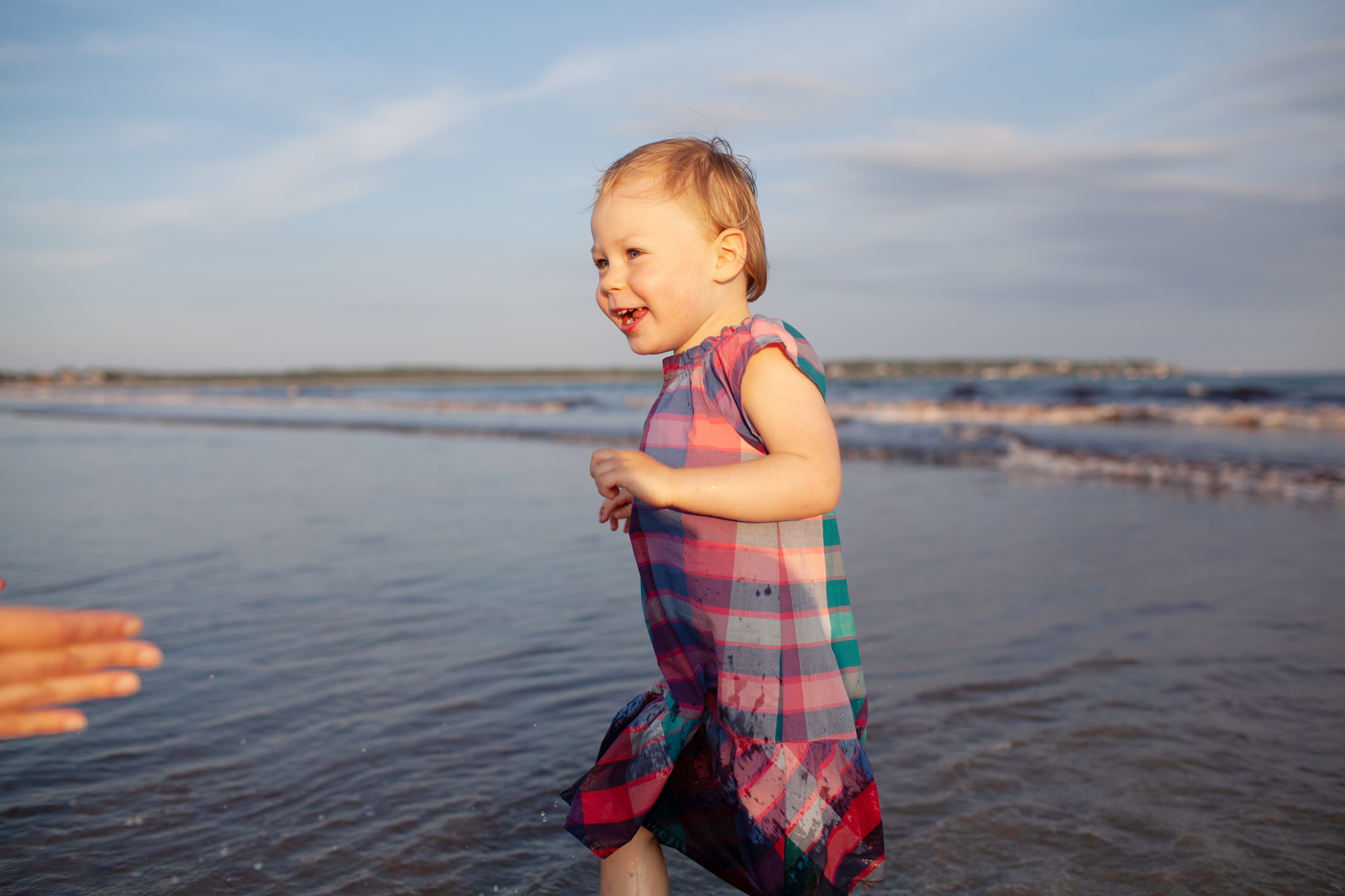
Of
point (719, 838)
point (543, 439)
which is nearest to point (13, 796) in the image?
point (719, 838)

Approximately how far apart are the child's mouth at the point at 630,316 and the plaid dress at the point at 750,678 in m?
0.11

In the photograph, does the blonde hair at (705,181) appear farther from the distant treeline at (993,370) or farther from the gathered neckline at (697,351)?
the distant treeline at (993,370)

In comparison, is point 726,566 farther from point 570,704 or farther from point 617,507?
point 570,704

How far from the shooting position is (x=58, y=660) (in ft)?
2.83

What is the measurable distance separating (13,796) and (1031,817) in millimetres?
2938

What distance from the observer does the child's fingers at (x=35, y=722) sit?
0.82m

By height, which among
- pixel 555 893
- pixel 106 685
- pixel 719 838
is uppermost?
pixel 106 685

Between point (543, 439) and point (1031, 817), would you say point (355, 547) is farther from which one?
point (543, 439)

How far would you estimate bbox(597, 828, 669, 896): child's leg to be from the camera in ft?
5.33

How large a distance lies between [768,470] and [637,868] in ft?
2.79

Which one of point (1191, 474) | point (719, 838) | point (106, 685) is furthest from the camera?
point (1191, 474)

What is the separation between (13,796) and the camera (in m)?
2.52

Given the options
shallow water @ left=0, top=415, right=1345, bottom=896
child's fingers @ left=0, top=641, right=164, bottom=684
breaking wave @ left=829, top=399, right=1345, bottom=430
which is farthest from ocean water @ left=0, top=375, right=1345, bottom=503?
child's fingers @ left=0, top=641, right=164, bottom=684

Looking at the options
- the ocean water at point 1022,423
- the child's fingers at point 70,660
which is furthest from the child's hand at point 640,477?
the ocean water at point 1022,423
